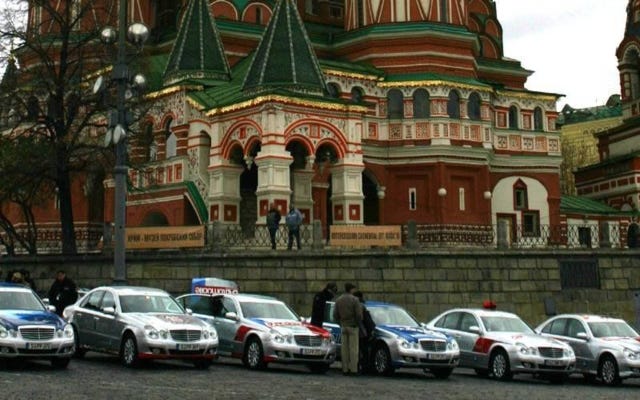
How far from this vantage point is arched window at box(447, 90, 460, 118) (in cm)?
4194

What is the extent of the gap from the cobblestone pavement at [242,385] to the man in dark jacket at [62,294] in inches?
86.6

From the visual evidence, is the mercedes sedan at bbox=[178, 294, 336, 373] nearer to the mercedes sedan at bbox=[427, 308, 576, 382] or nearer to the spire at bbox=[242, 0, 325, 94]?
the mercedes sedan at bbox=[427, 308, 576, 382]

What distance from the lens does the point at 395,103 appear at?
42.2m

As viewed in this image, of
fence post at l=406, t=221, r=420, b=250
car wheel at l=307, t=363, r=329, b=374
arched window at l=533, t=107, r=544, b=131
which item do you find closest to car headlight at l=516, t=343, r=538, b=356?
car wheel at l=307, t=363, r=329, b=374

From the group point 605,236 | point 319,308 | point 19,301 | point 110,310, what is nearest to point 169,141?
point 605,236

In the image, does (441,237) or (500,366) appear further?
(441,237)

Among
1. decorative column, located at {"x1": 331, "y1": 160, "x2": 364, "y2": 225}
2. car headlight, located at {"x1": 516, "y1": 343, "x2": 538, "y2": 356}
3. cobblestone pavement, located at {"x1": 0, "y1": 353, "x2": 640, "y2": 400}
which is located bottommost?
cobblestone pavement, located at {"x1": 0, "y1": 353, "x2": 640, "y2": 400}

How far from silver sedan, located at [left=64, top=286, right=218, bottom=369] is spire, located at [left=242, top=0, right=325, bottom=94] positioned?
55.3 feet

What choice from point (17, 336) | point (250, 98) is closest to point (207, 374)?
point (17, 336)

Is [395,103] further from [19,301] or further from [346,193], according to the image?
[19,301]

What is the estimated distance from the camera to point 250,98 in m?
33.5

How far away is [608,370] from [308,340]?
6.37 metres

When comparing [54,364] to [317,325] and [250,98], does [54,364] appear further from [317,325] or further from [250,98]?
[250,98]

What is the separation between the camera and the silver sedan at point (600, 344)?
1920 cm
